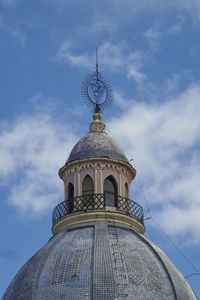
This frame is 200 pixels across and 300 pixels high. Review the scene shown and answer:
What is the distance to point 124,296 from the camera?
29609mm

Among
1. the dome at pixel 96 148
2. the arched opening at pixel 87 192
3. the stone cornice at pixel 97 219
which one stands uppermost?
the dome at pixel 96 148

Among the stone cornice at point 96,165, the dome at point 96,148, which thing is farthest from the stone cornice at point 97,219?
the dome at point 96,148

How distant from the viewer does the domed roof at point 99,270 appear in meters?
30.0

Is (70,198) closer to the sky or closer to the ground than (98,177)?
closer to the ground

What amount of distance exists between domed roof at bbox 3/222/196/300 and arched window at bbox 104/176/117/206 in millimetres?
2201

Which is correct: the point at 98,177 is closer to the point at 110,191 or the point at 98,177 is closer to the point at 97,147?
the point at 110,191

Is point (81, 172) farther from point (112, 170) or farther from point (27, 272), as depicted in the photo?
point (27, 272)

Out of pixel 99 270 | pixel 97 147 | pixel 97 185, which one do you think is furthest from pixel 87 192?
pixel 99 270

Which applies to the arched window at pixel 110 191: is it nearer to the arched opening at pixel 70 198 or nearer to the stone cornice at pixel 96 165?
the stone cornice at pixel 96 165

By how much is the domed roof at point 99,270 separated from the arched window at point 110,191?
2.20 m

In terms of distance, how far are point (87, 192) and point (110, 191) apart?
3.86 ft

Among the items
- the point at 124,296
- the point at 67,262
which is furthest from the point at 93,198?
the point at 124,296

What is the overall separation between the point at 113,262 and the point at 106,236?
79.7 inches

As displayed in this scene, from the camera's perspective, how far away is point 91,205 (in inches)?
1382
